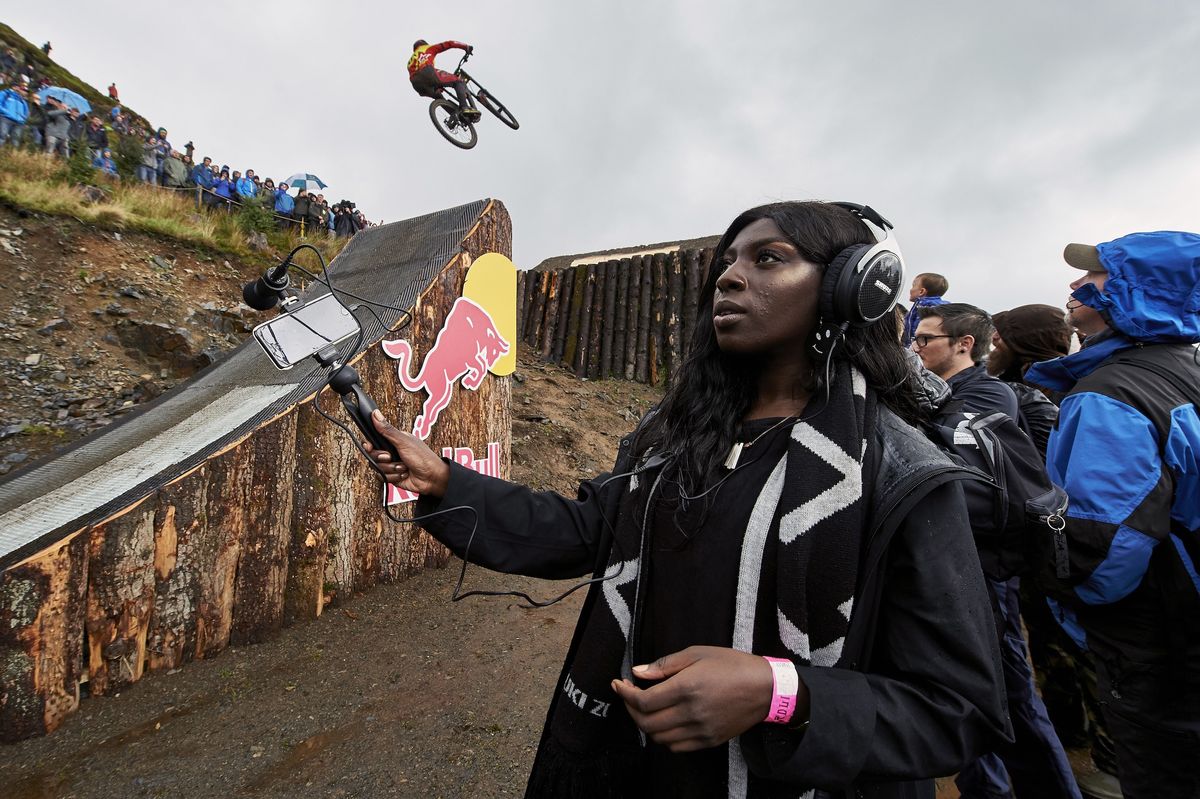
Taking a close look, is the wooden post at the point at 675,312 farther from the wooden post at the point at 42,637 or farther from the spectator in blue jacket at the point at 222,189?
the spectator in blue jacket at the point at 222,189

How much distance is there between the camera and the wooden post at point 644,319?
9203 mm

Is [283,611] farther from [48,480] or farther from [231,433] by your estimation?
[48,480]

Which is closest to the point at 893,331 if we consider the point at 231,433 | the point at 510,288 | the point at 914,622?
the point at 914,622

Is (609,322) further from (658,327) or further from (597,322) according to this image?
(658,327)

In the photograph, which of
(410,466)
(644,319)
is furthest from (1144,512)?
(644,319)

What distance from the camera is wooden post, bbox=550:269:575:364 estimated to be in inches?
380

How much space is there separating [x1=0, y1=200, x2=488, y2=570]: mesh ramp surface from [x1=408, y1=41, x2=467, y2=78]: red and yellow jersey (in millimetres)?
2446

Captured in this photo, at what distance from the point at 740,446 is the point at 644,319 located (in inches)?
326

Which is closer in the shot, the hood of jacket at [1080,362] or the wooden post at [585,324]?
the hood of jacket at [1080,362]

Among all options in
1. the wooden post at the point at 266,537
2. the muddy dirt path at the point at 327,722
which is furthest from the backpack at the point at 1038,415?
the wooden post at the point at 266,537

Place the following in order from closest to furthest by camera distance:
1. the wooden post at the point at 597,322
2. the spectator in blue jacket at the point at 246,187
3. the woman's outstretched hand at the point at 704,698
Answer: the woman's outstretched hand at the point at 704,698
the wooden post at the point at 597,322
the spectator in blue jacket at the point at 246,187

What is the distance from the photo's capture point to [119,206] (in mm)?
7730

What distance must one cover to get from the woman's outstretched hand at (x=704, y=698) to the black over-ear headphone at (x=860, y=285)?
2.27 ft

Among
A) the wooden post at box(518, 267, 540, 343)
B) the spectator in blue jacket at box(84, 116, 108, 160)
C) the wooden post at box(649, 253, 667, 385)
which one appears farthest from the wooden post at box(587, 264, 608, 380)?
the spectator in blue jacket at box(84, 116, 108, 160)
